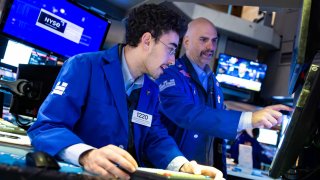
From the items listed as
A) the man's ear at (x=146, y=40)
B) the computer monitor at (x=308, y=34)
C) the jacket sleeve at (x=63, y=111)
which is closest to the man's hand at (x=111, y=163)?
the jacket sleeve at (x=63, y=111)

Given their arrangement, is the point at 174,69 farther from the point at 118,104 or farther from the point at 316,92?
the point at 316,92

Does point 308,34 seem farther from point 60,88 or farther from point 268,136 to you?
point 268,136

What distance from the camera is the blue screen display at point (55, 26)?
8.09 feet

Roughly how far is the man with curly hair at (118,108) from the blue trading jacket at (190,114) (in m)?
0.32

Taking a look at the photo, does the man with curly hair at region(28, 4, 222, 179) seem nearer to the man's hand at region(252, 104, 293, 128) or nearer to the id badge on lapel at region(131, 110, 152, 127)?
the id badge on lapel at region(131, 110, 152, 127)

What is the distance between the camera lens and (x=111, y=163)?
89 cm

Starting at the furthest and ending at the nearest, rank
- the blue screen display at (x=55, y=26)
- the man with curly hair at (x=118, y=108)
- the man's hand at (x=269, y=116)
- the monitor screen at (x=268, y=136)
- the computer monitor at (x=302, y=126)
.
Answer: the monitor screen at (x=268, y=136) → the blue screen display at (x=55, y=26) → the man's hand at (x=269, y=116) → the man with curly hair at (x=118, y=108) → the computer monitor at (x=302, y=126)

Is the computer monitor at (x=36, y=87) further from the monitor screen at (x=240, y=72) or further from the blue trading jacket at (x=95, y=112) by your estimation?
the monitor screen at (x=240, y=72)

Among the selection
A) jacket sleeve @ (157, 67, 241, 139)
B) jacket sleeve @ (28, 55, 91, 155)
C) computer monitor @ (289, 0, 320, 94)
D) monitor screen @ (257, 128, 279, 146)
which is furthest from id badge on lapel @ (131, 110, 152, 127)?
monitor screen @ (257, 128, 279, 146)

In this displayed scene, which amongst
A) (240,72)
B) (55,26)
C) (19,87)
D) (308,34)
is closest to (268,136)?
(240,72)

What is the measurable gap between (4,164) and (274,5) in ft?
5.91

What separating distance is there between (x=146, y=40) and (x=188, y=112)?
530 millimetres

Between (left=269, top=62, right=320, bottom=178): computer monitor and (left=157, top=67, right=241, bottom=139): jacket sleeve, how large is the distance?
28.8 inches

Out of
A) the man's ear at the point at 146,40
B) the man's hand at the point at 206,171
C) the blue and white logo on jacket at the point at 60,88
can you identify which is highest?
the man's ear at the point at 146,40
